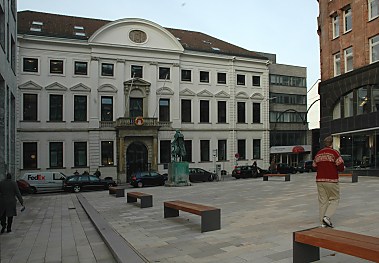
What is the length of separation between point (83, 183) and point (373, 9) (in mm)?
25473

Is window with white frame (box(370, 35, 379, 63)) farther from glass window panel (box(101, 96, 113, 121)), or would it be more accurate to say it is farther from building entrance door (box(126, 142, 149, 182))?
glass window panel (box(101, 96, 113, 121))

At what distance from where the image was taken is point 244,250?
7.22 metres

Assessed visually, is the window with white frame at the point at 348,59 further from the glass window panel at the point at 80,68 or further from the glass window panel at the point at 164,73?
the glass window panel at the point at 80,68

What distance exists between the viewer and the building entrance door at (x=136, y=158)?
42.2m

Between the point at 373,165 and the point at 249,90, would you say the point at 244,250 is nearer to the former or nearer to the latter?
the point at 373,165

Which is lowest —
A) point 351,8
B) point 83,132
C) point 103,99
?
point 83,132

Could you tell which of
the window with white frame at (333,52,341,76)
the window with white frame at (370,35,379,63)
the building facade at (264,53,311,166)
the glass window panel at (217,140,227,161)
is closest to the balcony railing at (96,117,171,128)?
the glass window panel at (217,140,227,161)

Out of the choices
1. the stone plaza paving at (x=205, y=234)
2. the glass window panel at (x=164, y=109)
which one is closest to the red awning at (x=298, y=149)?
the glass window panel at (x=164, y=109)

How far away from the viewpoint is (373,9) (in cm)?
2789

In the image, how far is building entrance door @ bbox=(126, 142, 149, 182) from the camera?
Result: 42.2 meters

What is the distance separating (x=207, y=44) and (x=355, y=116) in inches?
1024

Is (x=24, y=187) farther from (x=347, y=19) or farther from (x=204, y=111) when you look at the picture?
(x=347, y=19)

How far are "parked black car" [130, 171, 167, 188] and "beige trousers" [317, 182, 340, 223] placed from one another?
84.6 feet

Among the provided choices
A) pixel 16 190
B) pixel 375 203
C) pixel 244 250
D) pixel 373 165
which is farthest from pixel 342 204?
pixel 373 165
